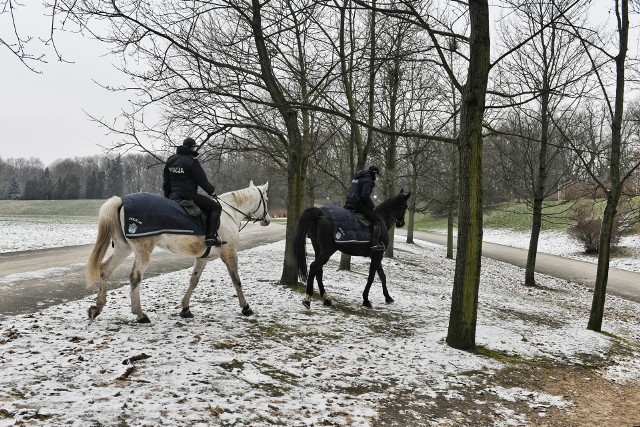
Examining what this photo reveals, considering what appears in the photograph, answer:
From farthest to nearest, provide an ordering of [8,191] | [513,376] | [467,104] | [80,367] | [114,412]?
[8,191]
[467,104]
[513,376]
[80,367]
[114,412]

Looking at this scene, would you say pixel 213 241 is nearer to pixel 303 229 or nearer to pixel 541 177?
pixel 303 229

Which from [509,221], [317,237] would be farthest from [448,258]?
[509,221]

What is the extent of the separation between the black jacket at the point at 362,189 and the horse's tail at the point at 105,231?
4436mm

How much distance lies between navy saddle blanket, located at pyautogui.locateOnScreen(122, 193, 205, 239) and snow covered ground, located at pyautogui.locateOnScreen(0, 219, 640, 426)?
1.38 m

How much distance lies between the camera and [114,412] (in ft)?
11.8

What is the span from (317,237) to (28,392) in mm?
5513

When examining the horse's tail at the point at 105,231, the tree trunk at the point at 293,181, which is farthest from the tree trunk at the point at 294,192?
the horse's tail at the point at 105,231

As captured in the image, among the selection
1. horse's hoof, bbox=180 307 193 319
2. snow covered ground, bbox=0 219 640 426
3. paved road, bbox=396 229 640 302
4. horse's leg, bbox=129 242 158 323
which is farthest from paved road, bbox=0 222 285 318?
paved road, bbox=396 229 640 302

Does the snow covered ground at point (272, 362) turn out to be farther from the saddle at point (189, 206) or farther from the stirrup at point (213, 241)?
the saddle at point (189, 206)

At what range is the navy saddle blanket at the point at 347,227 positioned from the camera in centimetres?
845

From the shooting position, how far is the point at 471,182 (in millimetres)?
6355

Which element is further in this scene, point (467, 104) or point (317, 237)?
point (317, 237)

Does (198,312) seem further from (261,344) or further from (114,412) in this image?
(114,412)

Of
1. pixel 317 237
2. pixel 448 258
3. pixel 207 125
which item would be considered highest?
pixel 207 125
